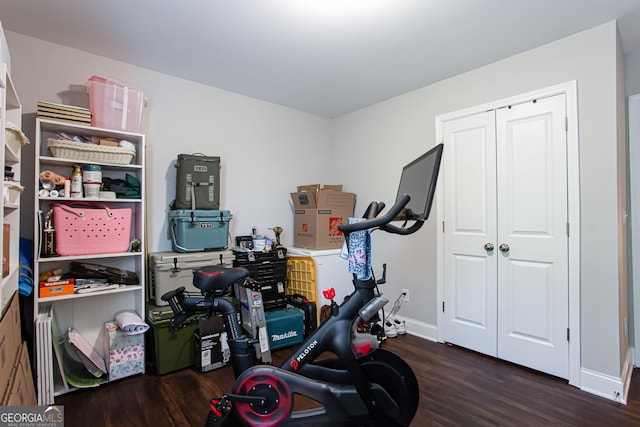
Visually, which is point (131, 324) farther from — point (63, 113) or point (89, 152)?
point (63, 113)

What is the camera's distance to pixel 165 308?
8.21 feet

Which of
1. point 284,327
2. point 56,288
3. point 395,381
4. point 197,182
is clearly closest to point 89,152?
point 197,182

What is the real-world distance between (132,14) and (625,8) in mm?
3252

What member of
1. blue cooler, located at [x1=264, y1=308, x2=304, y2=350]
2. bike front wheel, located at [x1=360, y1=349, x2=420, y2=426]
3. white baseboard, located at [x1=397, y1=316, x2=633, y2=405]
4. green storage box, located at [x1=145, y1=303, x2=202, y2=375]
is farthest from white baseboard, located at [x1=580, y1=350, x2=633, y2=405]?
green storage box, located at [x1=145, y1=303, x2=202, y2=375]

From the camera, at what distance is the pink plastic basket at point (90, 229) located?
2.18m

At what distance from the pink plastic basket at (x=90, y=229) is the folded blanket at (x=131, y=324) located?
531mm

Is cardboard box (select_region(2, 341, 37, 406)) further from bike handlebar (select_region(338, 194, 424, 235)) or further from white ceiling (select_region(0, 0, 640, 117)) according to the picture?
white ceiling (select_region(0, 0, 640, 117))

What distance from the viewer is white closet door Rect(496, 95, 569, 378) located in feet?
7.84

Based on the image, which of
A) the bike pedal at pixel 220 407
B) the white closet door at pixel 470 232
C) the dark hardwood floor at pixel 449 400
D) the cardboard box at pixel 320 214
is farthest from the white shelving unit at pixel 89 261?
the white closet door at pixel 470 232

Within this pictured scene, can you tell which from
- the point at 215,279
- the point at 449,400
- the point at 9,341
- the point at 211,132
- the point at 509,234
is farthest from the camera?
the point at 211,132

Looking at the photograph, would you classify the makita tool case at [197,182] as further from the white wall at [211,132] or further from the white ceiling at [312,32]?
the white ceiling at [312,32]

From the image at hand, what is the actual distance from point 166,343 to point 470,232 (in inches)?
110

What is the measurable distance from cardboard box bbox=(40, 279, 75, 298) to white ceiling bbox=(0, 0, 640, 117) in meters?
1.84

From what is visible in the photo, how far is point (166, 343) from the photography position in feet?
8.02
